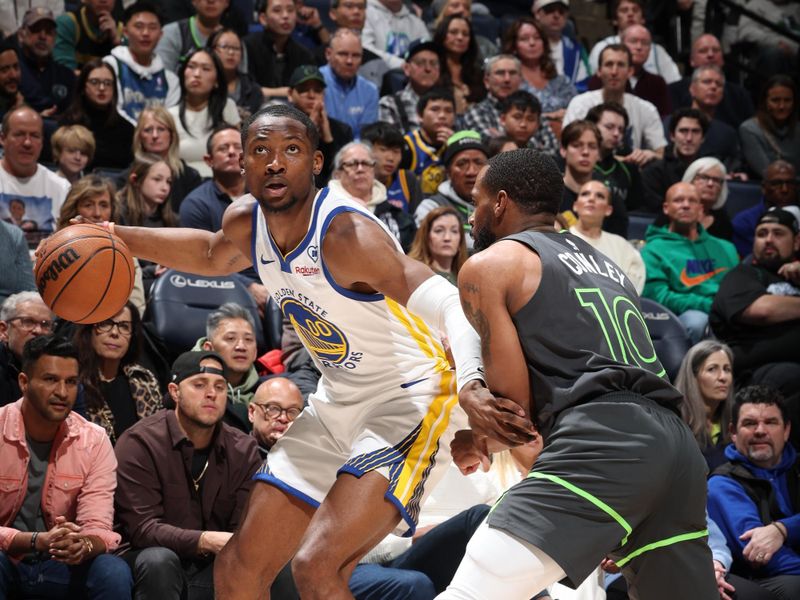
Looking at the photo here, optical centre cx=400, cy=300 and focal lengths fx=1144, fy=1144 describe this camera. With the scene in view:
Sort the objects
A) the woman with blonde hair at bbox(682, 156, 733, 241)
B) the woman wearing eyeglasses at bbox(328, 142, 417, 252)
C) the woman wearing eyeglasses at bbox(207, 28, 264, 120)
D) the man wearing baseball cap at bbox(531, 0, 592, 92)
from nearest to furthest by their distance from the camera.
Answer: the woman wearing eyeglasses at bbox(328, 142, 417, 252) < the woman wearing eyeglasses at bbox(207, 28, 264, 120) < the woman with blonde hair at bbox(682, 156, 733, 241) < the man wearing baseball cap at bbox(531, 0, 592, 92)

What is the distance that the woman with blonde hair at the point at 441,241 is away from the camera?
709cm

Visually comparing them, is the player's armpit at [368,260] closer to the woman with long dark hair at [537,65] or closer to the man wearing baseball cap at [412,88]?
the man wearing baseball cap at [412,88]

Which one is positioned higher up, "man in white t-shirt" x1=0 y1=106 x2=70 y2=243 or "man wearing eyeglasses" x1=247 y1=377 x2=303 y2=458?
"man in white t-shirt" x1=0 y1=106 x2=70 y2=243

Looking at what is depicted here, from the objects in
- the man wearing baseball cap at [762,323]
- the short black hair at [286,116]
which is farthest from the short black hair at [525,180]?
the man wearing baseball cap at [762,323]

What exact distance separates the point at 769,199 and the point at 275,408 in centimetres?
523

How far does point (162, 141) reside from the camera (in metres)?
7.72

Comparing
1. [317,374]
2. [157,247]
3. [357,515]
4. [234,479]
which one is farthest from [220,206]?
[357,515]

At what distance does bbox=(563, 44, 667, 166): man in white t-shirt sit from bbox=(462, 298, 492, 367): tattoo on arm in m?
6.33

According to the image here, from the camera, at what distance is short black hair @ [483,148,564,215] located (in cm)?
352

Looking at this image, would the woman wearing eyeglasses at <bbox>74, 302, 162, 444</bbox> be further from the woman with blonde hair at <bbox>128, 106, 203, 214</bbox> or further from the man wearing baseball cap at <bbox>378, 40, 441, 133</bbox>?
the man wearing baseball cap at <bbox>378, 40, 441, 133</bbox>

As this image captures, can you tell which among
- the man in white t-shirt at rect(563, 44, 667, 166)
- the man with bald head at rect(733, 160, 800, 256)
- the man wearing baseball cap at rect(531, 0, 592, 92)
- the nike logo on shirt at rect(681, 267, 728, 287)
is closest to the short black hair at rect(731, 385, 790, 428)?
the nike logo on shirt at rect(681, 267, 728, 287)

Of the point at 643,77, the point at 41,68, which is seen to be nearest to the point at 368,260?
the point at 41,68

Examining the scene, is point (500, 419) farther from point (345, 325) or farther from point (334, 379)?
point (334, 379)

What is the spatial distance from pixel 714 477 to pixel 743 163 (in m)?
4.91
